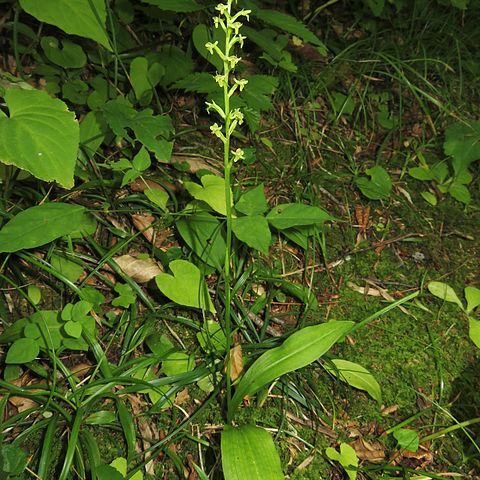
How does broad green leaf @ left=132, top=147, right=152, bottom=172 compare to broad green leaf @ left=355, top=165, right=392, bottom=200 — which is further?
broad green leaf @ left=355, top=165, right=392, bottom=200

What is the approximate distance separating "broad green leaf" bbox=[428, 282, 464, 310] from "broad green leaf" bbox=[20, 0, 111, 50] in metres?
1.79

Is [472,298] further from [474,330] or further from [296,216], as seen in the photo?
[296,216]

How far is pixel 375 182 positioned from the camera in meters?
2.91

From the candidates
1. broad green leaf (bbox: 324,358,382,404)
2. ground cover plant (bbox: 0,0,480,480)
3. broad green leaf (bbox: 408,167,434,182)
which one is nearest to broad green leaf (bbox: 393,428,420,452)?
ground cover plant (bbox: 0,0,480,480)

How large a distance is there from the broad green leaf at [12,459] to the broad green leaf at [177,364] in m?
0.56

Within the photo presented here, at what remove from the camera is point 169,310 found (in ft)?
7.25

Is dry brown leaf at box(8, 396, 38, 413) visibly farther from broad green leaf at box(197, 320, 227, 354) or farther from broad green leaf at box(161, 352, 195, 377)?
broad green leaf at box(197, 320, 227, 354)

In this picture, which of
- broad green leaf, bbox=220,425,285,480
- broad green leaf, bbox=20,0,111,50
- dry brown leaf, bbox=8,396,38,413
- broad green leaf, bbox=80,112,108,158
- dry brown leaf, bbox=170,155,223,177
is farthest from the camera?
dry brown leaf, bbox=170,155,223,177

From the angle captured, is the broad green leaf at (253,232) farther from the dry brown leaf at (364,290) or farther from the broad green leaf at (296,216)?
the dry brown leaf at (364,290)

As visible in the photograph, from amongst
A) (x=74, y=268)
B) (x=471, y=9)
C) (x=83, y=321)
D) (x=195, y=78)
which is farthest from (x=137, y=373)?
(x=471, y=9)

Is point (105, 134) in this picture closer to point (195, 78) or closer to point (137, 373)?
point (195, 78)

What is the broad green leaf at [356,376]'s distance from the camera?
2086 mm

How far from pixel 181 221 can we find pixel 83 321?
2.00ft

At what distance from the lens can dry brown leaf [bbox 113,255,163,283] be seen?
2.25 m
